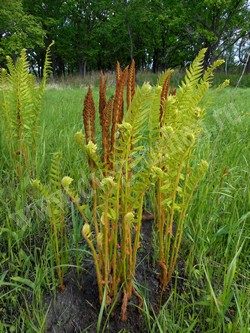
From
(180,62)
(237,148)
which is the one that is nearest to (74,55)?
(180,62)

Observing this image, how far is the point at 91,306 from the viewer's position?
0.85 meters

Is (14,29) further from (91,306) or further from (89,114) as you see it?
(91,306)

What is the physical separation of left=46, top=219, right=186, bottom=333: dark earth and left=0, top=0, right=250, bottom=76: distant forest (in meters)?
15.1

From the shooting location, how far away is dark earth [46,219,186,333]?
0.81m

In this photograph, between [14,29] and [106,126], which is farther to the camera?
[14,29]

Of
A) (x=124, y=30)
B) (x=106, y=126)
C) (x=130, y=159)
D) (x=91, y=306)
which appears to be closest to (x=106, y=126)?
(x=106, y=126)

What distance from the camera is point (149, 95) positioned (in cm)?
59

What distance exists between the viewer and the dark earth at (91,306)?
805 millimetres

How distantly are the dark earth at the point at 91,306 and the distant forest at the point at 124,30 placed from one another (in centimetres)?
1513

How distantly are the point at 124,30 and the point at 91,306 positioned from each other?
84.0 feet

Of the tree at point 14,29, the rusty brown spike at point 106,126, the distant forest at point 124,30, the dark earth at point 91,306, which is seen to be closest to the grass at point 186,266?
the dark earth at point 91,306

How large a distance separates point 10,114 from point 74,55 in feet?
87.1

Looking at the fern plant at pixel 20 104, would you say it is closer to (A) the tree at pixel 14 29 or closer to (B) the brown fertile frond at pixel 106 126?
(B) the brown fertile frond at pixel 106 126

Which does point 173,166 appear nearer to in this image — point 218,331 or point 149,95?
point 149,95
